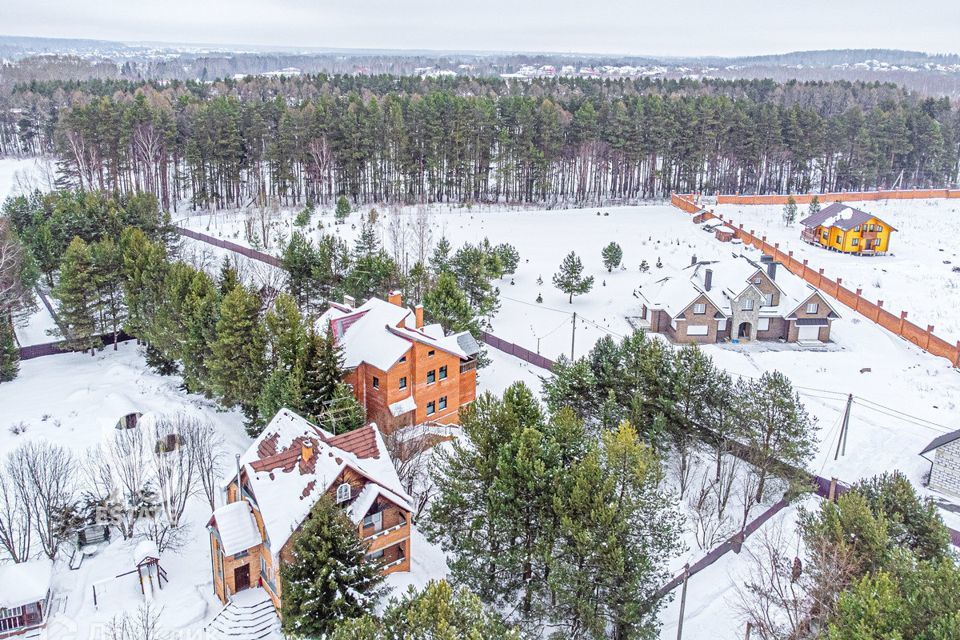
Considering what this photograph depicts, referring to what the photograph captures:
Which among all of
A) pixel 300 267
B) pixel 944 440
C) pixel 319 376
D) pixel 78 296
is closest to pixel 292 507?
pixel 319 376

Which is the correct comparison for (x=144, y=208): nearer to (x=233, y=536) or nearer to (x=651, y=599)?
(x=233, y=536)

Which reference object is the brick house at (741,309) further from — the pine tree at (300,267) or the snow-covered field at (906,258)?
the pine tree at (300,267)

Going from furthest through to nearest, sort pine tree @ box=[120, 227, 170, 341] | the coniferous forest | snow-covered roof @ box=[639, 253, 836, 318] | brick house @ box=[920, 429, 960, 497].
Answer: the coniferous forest < snow-covered roof @ box=[639, 253, 836, 318] < pine tree @ box=[120, 227, 170, 341] < brick house @ box=[920, 429, 960, 497]

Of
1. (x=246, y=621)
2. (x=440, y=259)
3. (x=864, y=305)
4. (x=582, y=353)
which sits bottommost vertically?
(x=246, y=621)

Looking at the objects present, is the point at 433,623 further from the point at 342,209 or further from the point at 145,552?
the point at 342,209

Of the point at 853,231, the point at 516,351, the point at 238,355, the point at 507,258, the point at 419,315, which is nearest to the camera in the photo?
the point at 238,355

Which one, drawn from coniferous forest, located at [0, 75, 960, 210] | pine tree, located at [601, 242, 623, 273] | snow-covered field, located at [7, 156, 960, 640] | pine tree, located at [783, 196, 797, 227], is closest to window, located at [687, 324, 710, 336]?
snow-covered field, located at [7, 156, 960, 640]

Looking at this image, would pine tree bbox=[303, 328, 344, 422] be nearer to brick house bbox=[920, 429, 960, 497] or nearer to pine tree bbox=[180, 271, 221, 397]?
pine tree bbox=[180, 271, 221, 397]
